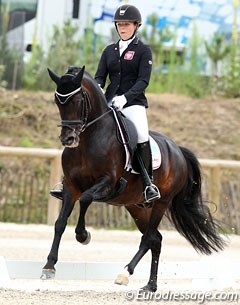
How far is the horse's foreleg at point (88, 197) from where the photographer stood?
20.9ft

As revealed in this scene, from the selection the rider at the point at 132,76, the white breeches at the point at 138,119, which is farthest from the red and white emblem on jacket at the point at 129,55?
the white breeches at the point at 138,119

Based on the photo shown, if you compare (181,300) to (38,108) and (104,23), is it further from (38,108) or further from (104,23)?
(104,23)

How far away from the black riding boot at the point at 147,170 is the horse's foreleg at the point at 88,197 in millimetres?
557

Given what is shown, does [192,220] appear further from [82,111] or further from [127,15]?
[127,15]

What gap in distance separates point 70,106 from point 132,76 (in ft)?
3.35

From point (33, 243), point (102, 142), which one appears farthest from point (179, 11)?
point (102, 142)

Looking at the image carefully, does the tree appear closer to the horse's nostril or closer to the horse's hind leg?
the horse's hind leg

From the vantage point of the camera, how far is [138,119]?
7.18 metres

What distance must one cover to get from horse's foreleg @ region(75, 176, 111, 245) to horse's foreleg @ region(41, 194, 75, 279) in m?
0.13

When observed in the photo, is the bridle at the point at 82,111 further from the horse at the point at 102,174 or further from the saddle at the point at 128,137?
the saddle at the point at 128,137

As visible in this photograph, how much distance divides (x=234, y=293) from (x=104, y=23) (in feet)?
35.2

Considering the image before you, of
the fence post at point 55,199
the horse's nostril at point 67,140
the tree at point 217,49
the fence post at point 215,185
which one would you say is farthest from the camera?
the tree at point 217,49

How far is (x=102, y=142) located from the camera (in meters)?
6.68

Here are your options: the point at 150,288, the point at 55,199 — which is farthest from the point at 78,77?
the point at 55,199
